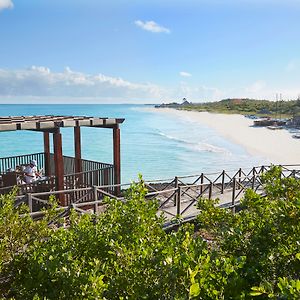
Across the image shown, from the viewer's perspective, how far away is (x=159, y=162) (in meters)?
33.3

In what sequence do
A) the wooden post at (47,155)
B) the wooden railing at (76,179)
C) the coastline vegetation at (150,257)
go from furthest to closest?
the wooden post at (47,155)
the wooden railing at (76,179)
the coastline vegetation at (150,257)

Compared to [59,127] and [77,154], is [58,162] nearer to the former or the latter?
[59,127]

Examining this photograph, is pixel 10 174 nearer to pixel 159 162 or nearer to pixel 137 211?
pixel 137 211

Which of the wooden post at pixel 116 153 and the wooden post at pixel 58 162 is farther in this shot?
the wooden post at pixel 116 153

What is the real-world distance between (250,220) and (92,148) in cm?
4843

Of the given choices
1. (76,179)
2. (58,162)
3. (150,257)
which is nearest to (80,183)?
(76,179)

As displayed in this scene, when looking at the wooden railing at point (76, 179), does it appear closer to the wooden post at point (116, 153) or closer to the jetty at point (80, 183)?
the jetty at point (80, 183)

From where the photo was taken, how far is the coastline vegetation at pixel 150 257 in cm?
244

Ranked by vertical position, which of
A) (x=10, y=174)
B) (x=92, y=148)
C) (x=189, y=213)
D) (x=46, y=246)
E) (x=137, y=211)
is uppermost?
(x=137, y=211)

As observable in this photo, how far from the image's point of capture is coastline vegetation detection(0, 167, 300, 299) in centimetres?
244

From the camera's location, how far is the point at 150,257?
9.12 ft

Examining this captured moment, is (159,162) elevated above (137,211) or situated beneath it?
situated beneath

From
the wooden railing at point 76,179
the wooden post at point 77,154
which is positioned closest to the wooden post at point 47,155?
the wooden railing at point 76,179

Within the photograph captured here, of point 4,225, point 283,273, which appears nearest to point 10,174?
point 4,225
